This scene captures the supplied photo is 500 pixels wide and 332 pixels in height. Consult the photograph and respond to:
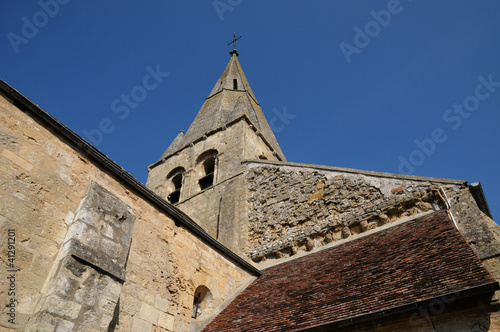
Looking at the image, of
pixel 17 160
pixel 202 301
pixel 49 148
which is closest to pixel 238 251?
pixel 202 301

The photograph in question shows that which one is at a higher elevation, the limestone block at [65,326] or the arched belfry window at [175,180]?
the arched belfry window at [175,180]

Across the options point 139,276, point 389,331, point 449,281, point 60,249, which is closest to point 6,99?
point 60,249

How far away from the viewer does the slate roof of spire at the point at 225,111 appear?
15.5 metres

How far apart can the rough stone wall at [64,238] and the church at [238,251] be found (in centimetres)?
2

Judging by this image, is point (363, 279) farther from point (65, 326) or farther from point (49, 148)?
point (49, 148)

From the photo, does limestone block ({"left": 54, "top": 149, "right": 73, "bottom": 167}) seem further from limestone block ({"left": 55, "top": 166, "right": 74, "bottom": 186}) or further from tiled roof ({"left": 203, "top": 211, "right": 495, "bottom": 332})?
tiled roof ({"left": 203, "top": 211, "right": 495, "bottom": 332})

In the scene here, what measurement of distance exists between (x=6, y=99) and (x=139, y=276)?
3230 mm

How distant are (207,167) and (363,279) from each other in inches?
372

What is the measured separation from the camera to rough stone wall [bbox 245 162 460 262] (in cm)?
789

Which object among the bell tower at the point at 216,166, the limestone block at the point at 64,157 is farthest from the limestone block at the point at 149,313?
the bell tower at the point at 216,166

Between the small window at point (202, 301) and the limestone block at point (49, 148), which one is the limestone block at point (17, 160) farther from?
the small window at point (202, 301)

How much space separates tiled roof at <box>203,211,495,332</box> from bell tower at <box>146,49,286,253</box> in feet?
9.30

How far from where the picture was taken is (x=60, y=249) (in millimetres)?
4809

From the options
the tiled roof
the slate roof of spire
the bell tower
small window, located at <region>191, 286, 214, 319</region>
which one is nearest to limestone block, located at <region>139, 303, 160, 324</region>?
the tiled roof
